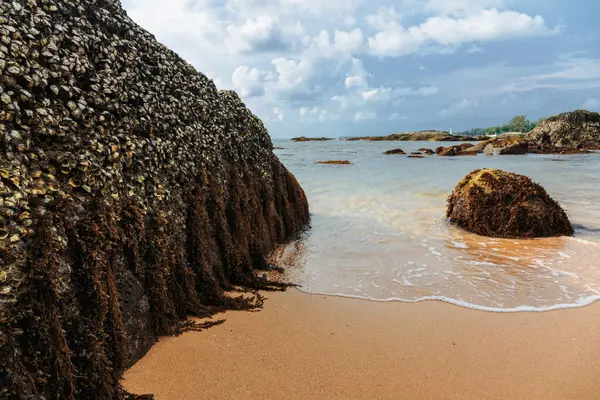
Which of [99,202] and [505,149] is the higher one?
[99,202]

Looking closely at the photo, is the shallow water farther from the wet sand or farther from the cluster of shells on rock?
the cluster of shells on rock

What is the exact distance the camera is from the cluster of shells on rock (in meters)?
2.64

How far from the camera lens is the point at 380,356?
367cm

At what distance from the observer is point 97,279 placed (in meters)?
2.99

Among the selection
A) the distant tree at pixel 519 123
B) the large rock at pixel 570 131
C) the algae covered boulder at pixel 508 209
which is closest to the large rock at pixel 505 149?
the large rock at pixel 570 131

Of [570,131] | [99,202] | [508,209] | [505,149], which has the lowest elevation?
[508,209]

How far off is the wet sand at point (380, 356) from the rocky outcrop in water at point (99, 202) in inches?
14.8

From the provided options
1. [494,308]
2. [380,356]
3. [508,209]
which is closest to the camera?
[380,356]

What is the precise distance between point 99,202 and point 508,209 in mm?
7842

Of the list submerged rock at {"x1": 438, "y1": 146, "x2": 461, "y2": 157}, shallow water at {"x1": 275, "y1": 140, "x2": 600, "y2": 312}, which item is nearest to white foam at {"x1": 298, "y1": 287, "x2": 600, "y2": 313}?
shallow water at {"x1": 275, "y1": 140, "x2": 600, "y2": 312}

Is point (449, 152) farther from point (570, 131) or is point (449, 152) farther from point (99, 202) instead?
point (99, 202)

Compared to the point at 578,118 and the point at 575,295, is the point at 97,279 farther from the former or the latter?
the point at 578,118

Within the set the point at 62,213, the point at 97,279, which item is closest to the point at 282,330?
the point at 97,279

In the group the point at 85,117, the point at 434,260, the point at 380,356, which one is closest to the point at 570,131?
the point at 434,260
